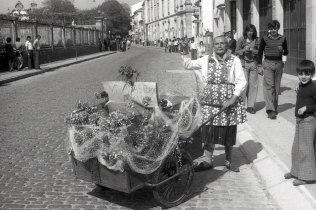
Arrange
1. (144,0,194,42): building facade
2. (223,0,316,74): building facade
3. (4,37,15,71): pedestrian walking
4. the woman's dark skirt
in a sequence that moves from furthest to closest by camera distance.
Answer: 1. (144,0,194,42): building facade
2. (4,37,15,71): pedestrian walking
3. (223,0,316,74): building facade
4. the woman's dark skirt

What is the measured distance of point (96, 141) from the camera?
14.1 ft

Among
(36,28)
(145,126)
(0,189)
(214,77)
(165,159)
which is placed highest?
(36,28)

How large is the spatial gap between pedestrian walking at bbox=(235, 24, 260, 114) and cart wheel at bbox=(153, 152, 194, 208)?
4805 millimetres

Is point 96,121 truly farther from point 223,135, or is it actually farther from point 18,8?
point 18,8

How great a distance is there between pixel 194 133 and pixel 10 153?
3.18 metres

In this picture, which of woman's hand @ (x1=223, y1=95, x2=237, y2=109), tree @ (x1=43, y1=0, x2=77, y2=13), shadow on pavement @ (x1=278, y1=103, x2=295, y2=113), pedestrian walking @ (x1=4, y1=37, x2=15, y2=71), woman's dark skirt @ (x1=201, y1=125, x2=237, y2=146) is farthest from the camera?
tree @ (x1=43, y1=0, x2=77, y2=13)

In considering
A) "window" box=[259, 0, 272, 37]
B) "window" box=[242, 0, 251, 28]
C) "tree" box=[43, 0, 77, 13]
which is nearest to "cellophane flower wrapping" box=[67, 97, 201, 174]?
"window" box=[259, 0, 272, 37]

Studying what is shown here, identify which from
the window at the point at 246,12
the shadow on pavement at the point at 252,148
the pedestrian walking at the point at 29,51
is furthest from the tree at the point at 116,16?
the shadow on pavement at the point at 252,148

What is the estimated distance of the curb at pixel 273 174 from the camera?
448 cm

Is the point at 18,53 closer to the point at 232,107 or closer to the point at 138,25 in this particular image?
the point at 232,107

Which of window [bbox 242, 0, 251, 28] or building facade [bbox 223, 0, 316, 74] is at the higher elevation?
window [bbox 242, 0, 251, 28]

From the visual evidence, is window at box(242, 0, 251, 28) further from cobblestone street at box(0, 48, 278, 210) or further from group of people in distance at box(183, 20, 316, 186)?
group of people in distance at box(183, 20, 316, 186)

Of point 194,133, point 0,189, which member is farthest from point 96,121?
point 0,189

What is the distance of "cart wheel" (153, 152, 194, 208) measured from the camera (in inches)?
177
